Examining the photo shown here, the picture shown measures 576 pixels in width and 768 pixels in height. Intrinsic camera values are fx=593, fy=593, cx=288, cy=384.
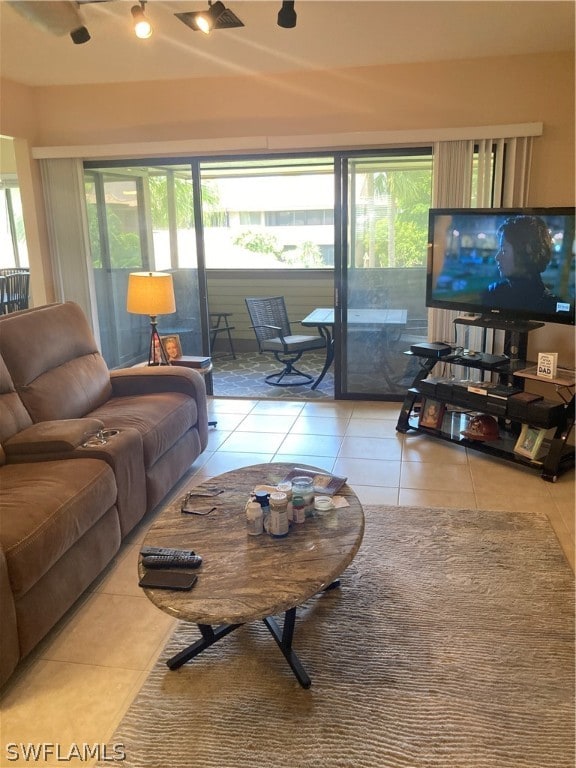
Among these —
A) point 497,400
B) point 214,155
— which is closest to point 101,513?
point 497,400

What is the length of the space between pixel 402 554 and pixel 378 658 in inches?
27.5

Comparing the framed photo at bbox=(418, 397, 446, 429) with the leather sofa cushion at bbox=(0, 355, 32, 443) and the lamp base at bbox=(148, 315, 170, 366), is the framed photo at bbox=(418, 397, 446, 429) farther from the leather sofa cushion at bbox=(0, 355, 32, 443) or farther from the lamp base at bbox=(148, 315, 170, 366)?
the leather sofa cushion at bbox=(0, 355, 32, 443)

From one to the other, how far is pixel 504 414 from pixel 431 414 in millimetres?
618

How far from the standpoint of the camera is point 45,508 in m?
2.22

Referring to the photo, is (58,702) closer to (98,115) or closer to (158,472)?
(158,472)

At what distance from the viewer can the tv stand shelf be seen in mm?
3492

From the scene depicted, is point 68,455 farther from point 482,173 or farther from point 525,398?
point 482,173

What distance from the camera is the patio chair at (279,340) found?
5.84m

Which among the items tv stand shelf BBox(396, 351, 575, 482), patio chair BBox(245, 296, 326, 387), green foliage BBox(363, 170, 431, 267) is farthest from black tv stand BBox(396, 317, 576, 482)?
patio chair BBox(245, 296, 326, 387)

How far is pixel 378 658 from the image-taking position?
6.95 ft

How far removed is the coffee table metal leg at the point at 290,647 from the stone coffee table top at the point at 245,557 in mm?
190

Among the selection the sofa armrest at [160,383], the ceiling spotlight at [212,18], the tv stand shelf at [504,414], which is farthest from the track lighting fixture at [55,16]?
the tv stand shelf at [504,414]

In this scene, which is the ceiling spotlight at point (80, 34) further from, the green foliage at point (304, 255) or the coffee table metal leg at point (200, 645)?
the green foliage at point (304, 255)

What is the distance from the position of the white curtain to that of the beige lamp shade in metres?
2.11
